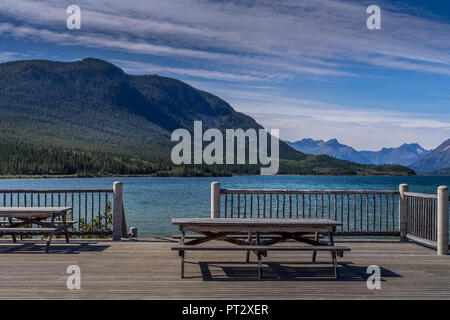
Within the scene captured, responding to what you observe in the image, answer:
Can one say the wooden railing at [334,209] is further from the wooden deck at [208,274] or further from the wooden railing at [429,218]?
the wooden deck at [208,274]

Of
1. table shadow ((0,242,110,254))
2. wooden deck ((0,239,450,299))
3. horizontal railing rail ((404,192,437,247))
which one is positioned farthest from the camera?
horizontal railing rail ((404,192,437,247))

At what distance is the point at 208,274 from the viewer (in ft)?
21.9

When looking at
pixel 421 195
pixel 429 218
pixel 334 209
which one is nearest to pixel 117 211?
pixel 421 195

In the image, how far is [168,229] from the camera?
32.7 metres

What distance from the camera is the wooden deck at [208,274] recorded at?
18.2 ft

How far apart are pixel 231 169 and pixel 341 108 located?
200 feet

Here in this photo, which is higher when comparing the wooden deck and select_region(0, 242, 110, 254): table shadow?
the wooden deck

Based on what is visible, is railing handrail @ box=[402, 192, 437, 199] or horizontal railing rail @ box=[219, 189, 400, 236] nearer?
railing handrail @ box=[402, 192, 437, 199]

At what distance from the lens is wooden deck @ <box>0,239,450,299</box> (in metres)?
5.55

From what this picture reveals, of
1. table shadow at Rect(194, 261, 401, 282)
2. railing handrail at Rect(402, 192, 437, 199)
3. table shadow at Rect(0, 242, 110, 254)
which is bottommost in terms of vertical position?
table shadow at Rect(0, 242, 110, 254)

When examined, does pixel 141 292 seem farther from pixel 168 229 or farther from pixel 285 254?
pixel 168 229

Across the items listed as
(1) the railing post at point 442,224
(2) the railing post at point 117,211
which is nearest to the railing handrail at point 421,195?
(1) the railing post at point 442,224

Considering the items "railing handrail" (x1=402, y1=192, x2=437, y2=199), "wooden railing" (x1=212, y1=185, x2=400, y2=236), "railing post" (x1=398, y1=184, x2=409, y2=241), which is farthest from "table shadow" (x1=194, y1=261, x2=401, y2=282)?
"railing post" (x1=398, y1=184, x2=409, y2=241)

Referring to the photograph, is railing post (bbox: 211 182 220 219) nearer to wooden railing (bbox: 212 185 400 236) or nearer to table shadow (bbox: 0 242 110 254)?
wooden railing (bbox: 212 185 400 236)
